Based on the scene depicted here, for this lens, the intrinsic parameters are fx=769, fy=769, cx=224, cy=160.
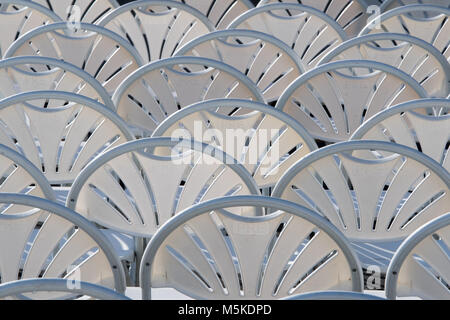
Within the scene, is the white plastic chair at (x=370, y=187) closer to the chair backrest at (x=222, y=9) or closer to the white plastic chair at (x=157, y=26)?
the white plastic chair at (x=157, y=26)

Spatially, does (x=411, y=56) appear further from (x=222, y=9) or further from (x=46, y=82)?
(x=46, y=82)

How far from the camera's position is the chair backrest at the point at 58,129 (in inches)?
135

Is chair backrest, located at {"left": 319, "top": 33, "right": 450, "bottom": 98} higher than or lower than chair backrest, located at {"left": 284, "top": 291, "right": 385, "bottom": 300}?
higher

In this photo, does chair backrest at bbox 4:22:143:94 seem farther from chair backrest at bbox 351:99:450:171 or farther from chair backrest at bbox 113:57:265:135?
chair backrest at bbox 351:99:450:171

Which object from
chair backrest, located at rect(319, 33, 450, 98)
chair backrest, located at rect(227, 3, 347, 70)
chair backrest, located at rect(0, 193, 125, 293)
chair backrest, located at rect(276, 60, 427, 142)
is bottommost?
chair backrest, located at rect(0, 193, 125, 293)

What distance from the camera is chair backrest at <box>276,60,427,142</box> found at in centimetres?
399

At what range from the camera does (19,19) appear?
17.2 feet

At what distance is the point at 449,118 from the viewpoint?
3453 mm

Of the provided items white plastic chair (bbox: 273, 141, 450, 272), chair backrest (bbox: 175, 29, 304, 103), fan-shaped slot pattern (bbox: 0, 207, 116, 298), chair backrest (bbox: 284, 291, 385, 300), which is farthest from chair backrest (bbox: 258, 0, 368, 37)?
chair backrest (bbox: 284, 291, 385, 300)

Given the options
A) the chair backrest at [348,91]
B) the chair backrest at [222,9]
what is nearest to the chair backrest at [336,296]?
the chair backrest at [348,91]

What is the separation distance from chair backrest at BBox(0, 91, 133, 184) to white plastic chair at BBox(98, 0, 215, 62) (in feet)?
5.87

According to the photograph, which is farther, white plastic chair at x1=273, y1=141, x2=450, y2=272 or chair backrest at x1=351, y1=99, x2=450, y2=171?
chair backrest at x1=351, y1=99, x2=450, y2=171

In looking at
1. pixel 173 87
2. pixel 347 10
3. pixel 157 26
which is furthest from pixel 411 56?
pixel 157 26

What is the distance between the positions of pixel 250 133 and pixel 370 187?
661mm
